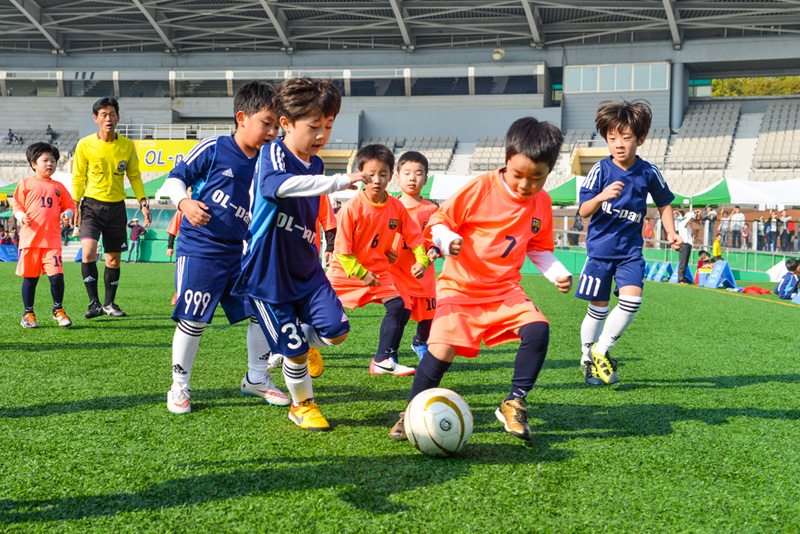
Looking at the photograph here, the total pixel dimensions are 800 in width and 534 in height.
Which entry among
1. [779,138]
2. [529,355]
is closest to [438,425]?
[529,355]

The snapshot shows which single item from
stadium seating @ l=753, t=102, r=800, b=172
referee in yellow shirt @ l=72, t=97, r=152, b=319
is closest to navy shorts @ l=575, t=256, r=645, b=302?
referee in yellow shirt @ l=72, t=97, r=152, b=319

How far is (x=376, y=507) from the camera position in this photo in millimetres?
2055

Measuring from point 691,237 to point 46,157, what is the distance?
1534cm

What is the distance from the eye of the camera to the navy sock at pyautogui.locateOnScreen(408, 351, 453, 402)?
9.18 feet

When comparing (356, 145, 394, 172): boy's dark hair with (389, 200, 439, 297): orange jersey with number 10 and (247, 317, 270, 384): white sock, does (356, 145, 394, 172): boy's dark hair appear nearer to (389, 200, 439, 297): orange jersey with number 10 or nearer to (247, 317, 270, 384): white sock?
(389, 200, 439, 297): orange jersey with number 10

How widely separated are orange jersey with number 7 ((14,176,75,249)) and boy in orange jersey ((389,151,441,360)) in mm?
3560

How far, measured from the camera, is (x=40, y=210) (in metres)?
6.05

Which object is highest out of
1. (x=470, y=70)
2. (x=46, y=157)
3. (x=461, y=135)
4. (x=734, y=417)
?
(x=470, y=70)

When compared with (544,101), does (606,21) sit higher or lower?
higher

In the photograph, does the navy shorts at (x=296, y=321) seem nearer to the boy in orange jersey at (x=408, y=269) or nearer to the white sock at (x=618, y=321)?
the boy in orange jersey at (x=408, y=269)

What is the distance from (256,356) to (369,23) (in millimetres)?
33203

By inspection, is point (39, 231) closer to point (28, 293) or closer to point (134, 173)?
point (28, 293)

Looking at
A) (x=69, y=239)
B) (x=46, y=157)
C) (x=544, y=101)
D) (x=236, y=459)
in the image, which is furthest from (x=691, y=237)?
(x=69, y=239)

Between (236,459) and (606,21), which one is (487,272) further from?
(606,21)
